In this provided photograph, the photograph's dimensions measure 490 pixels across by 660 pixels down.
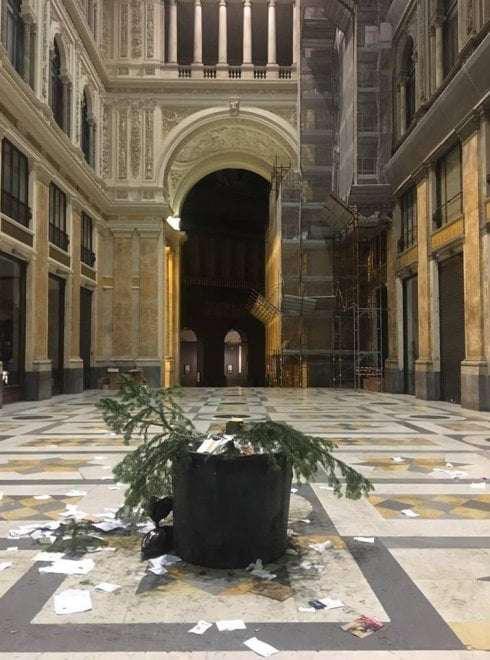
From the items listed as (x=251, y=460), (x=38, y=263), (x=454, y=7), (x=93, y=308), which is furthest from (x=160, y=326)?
(x=251, y=460)


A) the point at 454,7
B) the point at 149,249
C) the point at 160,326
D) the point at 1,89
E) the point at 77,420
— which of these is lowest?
the point at 77,420

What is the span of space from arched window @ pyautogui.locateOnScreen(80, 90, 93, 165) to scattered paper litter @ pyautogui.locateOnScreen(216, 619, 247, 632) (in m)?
23.5

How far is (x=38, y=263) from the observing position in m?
18.0

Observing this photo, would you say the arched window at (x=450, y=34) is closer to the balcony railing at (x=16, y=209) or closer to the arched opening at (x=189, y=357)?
the balcony railing at (x=16, y=209)

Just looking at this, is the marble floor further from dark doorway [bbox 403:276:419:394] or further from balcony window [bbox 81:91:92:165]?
balcony window [bbox 81:91:92:165]

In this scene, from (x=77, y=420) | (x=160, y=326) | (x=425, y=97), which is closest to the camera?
(x=77, y=420)

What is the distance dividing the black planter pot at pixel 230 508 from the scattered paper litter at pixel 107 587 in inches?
20.2

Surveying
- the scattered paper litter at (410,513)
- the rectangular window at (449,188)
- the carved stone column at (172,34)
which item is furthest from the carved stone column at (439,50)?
the scattered paper litter at (410,513)

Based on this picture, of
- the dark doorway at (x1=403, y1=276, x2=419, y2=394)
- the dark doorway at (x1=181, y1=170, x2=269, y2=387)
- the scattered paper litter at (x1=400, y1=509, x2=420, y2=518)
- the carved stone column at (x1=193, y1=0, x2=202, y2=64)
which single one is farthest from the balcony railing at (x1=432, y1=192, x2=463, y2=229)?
the dark doorway at (x1=181, y1=170, x2=269, y2=387)

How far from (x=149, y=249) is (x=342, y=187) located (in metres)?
8.81

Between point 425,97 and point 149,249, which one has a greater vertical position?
point 425,97

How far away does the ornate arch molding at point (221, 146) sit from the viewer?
2718 cm

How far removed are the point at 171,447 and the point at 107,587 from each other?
0.88 m

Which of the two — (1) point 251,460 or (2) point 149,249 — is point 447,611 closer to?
(1) point 251,460
